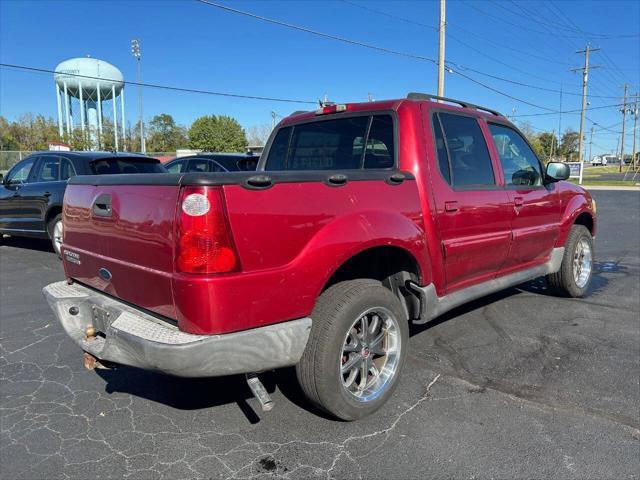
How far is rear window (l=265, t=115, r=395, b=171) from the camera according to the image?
365 centimetres

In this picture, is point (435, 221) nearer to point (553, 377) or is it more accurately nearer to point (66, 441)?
point (553, 377)

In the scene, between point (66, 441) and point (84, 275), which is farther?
point (84, 275)

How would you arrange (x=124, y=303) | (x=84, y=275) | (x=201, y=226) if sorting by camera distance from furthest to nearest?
(x=84, y=275) → (x=124, y=303) → (x=201, y=226)

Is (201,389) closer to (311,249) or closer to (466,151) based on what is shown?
(311,249)

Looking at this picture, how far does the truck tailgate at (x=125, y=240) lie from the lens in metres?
2.46

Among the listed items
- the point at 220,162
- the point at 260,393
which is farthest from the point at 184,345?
the point at 220,162

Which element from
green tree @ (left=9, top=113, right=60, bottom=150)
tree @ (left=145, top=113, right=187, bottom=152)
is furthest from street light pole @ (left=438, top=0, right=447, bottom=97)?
tree @ (left=145, top=113, right=187, bottom=152)

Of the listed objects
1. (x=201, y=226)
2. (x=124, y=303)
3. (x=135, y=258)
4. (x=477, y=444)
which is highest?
(x=201, y=226)

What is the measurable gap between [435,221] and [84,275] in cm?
243

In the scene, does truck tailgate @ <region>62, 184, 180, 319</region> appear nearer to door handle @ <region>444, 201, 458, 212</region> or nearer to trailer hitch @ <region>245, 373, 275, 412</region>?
trailer hitch @ <region>245, 373, 275, 412</region>

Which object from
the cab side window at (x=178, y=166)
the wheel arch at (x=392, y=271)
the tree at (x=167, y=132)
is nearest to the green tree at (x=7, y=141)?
the tree at (x=167, y=132)

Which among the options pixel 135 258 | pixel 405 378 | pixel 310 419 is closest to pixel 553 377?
pixel 405 378

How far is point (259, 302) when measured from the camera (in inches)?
95.6

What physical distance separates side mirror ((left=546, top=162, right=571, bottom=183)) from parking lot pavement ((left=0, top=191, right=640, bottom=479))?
1.52 meters
